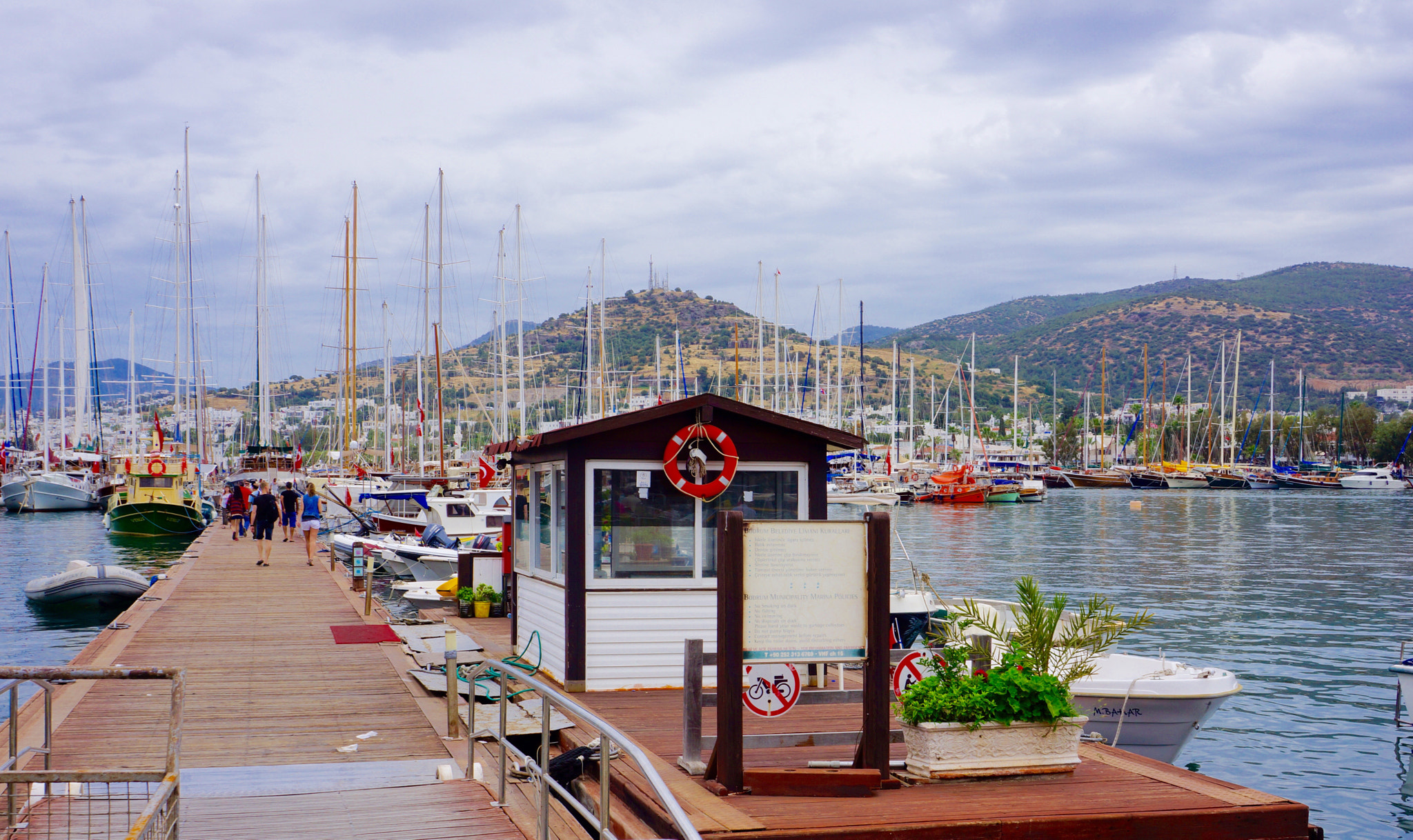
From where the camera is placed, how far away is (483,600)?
17.4m

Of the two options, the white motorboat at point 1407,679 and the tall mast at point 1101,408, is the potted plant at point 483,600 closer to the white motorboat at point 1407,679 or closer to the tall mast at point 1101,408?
the white motorboat at point 1407,679

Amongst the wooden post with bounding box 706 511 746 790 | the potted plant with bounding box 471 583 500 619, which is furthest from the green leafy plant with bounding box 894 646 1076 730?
the potted plant with bounding box 471 583 500 619

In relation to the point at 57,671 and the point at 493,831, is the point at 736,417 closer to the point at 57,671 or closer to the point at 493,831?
the point at 493,831

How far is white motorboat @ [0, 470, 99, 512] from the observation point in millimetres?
66562

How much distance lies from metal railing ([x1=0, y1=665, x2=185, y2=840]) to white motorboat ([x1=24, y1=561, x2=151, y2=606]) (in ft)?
62.9

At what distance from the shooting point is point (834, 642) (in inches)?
278

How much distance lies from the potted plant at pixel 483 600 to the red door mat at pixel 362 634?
1.39m

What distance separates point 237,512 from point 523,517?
86.8ft

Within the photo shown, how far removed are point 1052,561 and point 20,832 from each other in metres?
39.1

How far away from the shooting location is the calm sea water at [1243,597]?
15.2 metres

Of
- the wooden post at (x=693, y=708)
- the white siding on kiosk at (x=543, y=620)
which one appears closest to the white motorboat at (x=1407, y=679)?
the white siding on kiosk at (x=543, y=620)

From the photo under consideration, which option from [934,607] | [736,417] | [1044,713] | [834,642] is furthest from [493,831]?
[934,607]

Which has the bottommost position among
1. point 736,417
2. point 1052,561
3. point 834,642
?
point 1052,561

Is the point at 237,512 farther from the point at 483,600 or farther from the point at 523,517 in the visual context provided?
the point at 523,517
